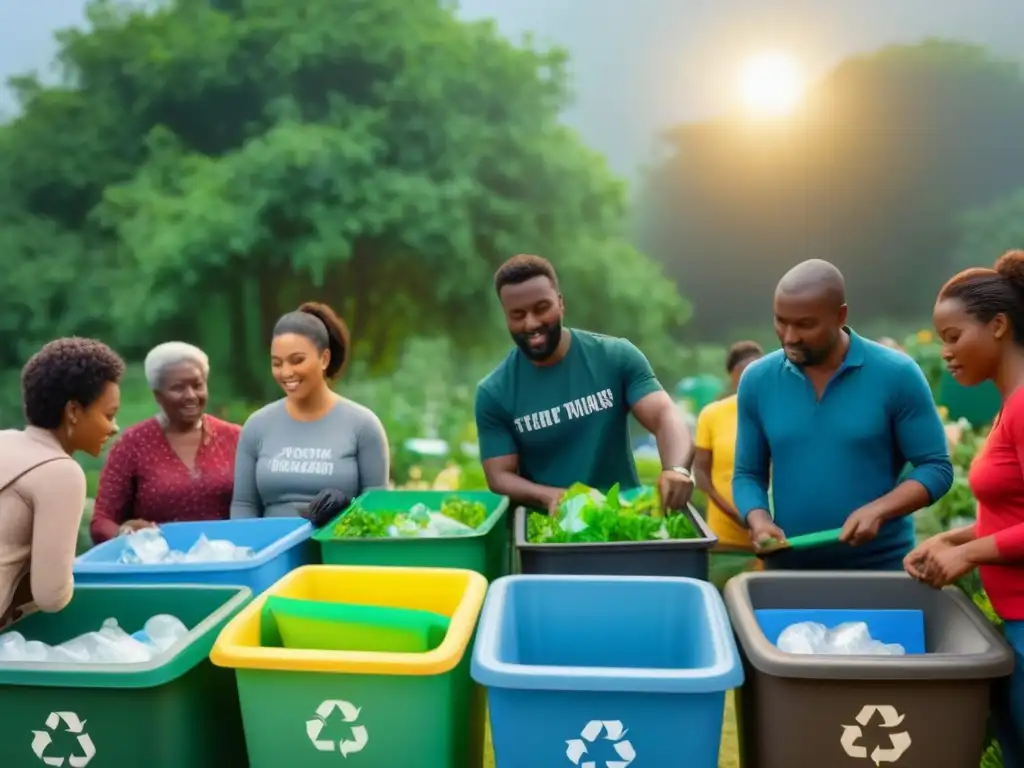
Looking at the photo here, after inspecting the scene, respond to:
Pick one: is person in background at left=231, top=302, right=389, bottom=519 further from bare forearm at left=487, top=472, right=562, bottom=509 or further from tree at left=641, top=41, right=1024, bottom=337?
tree at left=641, top=41, right=1024, bottom=337

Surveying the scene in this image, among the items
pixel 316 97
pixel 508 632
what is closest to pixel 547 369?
pixel 508 632

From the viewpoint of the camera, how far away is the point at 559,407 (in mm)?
2510

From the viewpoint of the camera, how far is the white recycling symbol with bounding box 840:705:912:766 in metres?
1.49

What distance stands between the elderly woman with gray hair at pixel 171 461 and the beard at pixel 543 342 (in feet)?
3.68

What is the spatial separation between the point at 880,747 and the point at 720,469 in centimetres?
244

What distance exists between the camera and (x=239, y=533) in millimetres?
2434

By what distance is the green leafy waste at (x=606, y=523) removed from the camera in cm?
202

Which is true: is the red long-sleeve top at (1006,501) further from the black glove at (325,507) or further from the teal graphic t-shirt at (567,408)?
the black glove at (325,507)

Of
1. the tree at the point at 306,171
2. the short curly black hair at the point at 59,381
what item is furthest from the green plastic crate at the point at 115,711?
the tree at the point at 306,171

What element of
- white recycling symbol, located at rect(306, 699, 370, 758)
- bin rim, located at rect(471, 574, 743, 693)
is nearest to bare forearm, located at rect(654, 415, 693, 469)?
bin rim, located at rect(471, 574, 743, 693)

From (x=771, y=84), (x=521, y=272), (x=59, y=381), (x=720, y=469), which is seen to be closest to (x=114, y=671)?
(x=59, y=381)

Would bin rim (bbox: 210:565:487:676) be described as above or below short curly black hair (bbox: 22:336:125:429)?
below

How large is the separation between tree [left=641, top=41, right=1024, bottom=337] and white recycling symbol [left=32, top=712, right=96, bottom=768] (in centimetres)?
495

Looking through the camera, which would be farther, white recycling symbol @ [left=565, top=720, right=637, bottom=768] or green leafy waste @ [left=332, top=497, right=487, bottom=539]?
green leafy waste @ [left=332, top=497, right=487, bottom=539]
